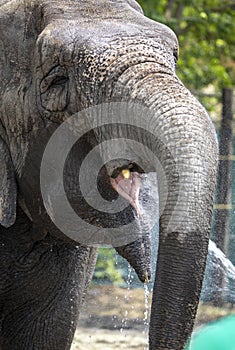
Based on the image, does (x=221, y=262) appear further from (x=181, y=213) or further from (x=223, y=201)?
(x=181, y=213)

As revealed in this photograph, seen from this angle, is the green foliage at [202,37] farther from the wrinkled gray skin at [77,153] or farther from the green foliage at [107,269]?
the wrinkled gray skin at [77,153]

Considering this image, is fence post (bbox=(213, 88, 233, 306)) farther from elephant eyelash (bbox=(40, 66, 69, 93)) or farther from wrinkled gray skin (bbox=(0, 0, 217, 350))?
elephant eyelash (bbox=(40, 66, 69, 93))

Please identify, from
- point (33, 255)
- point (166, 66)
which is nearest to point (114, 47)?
point (166, 66)

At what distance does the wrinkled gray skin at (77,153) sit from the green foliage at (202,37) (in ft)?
20.6

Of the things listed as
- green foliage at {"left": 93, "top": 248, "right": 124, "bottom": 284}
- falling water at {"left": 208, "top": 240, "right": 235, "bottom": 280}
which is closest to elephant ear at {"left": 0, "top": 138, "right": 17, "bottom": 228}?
falling water at {"left": 208, "top": 240, "right": 235, "bottom": 280}

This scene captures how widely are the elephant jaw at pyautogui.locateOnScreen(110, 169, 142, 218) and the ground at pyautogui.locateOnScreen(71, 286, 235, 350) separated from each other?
3177 millimetres

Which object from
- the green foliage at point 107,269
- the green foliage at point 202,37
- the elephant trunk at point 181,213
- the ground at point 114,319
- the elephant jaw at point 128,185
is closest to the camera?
the elephant trunk at point 181,213

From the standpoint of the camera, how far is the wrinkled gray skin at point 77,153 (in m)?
3.24

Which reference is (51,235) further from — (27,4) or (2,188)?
(27,4)

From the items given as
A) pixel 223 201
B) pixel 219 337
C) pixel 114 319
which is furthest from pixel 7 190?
pixel 114 319

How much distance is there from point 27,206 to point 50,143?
336 mm

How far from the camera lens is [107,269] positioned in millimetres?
8477

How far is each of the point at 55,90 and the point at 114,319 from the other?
4.15 meters

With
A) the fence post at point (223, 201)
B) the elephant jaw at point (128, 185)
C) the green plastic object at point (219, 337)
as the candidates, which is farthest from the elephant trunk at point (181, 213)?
the fence post at point (223, 201)
